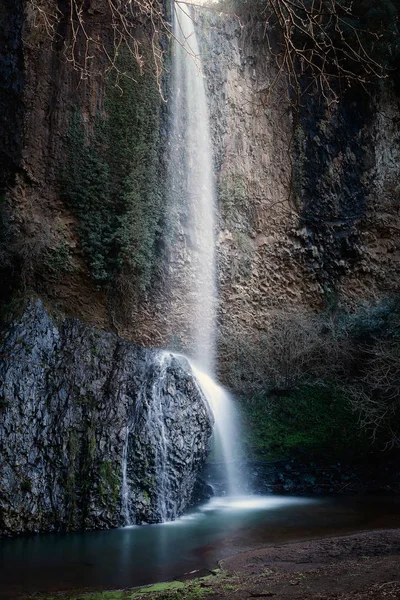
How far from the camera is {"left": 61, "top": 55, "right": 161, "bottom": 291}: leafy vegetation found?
38.6 ft

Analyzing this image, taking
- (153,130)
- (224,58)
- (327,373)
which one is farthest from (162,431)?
(224,58)

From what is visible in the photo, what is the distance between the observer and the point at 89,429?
8.12 m

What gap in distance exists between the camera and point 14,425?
788 cm

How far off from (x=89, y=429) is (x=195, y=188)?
22.1ft

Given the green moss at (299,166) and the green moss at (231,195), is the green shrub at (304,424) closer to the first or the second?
the green moss at (231,195)

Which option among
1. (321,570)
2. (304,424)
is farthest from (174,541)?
(304,424)

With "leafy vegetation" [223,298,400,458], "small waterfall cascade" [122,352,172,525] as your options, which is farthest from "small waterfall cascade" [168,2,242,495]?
"small waterfall cascade" [122,352,172,525]

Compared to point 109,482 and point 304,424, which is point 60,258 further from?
point 304,424

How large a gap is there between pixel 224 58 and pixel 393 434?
9.17 m

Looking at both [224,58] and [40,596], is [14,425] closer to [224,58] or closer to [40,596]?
[40,596]

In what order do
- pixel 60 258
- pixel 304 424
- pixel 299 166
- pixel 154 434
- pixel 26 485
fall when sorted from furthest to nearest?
1. pixel 299 166
2. pixel 60 258
3. pixel 304 424
4. pixel 154 434
5. pixel 26 485

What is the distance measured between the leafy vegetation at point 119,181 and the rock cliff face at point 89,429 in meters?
2.87

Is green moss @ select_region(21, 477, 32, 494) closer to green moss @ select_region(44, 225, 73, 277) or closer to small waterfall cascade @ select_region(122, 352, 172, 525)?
small waterfall cascade @ select_region(122, 352, 172, 525)

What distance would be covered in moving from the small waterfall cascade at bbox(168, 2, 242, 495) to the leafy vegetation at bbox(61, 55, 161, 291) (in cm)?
56
